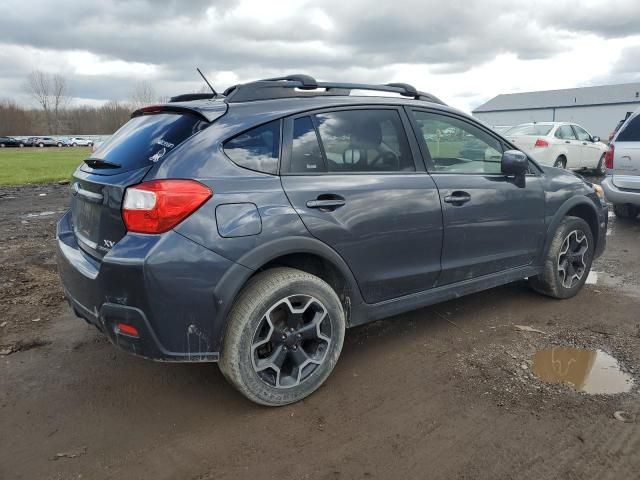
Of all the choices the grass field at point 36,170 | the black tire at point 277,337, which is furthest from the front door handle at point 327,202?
the grass field at point 36,170

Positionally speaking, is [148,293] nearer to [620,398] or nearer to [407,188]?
[407,188]

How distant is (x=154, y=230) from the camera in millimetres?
2574

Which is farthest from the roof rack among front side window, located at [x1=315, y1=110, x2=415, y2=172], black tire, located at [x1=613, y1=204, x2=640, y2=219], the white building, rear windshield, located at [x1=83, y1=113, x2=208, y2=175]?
the white building

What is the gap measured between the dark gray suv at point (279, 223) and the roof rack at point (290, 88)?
12 mm

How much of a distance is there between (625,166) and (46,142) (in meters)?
73.2

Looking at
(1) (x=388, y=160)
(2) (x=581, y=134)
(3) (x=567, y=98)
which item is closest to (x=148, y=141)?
(1) (x=388, y=160)

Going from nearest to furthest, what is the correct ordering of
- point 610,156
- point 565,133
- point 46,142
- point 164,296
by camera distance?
1. point 164,296
2. point 610,156
3. point 565,133
4. point 46,142

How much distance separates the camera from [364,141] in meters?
3.37

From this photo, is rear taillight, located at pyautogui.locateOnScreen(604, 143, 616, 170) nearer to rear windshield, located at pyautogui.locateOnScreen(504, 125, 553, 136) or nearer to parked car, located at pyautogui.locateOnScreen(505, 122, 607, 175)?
parked car, located at pyautogui.locateOnScreen(505, 122, 607, 175)

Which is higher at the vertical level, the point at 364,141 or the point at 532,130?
the point at 532,130

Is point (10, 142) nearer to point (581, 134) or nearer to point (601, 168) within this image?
point (581, 134)

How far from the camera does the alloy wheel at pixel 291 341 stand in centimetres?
289

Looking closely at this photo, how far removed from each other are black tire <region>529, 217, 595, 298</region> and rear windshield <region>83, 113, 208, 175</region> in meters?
3.20

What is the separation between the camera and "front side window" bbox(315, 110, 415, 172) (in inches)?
125
